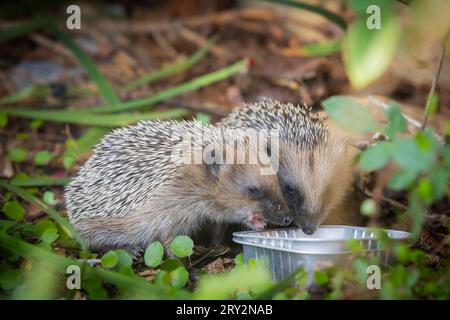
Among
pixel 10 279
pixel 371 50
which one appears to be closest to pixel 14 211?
pixel 10 279

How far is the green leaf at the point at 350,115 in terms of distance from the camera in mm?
2924

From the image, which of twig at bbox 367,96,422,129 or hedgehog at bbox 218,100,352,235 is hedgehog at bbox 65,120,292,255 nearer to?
hedgehog at bbox 218,100,352,235

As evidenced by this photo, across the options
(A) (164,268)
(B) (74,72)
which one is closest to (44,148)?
(B) (74,72)

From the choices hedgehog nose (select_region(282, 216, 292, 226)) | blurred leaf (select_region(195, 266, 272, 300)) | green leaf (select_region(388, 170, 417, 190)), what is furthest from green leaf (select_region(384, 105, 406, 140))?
hedgehog nose (select_region(282, 216, 292, 226))

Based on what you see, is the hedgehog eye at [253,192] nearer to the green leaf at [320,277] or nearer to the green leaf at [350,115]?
the green leaf at [320,277]

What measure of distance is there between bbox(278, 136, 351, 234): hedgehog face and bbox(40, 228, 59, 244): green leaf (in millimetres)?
1524

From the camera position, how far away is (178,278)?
352 cm

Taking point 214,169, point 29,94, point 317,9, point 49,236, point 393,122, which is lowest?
point 49,236

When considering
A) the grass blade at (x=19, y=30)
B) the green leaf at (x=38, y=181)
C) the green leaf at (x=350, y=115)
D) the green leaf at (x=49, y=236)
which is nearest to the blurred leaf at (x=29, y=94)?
the grass blade at (x=19, y=30)

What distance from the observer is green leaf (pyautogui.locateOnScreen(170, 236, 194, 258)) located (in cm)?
380

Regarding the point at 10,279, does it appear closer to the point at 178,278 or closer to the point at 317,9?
the point at 178,278

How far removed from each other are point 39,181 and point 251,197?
1832 mm

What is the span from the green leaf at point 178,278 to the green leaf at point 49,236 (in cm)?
81
